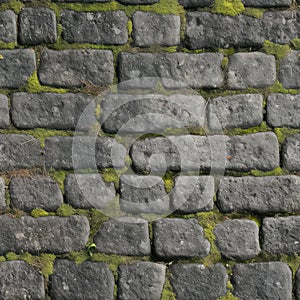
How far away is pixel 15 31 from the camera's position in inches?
121

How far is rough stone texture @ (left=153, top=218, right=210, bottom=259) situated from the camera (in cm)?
300

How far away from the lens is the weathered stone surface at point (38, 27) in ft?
10.1

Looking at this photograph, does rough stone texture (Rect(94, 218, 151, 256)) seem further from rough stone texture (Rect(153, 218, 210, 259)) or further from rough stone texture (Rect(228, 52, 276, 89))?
rough stone texture (Rect(228, 52, 276, 89))

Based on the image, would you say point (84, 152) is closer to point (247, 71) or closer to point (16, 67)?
point (16, 67)

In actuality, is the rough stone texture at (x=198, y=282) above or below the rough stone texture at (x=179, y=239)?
below

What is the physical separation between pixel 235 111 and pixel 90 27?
926 millimetres

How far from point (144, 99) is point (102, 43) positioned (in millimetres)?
390

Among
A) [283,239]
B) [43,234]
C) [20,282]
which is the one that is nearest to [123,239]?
[43,234]

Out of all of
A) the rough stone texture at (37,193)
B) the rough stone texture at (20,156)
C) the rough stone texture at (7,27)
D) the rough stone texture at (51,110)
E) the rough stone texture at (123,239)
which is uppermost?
the rough stone texture at (7,27)

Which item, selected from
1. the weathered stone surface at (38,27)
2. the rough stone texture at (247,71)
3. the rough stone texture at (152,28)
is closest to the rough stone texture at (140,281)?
the rough stone texture at (247,71)

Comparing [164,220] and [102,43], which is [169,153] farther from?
[102,43]

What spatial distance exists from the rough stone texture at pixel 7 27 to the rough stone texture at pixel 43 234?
98cm

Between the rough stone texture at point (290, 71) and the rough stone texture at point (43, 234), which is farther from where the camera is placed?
the rough stone texture at point (290, 71)

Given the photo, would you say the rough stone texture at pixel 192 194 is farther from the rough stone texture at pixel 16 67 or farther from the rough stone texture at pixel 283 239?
the rough stone texture at pixel 16 67
